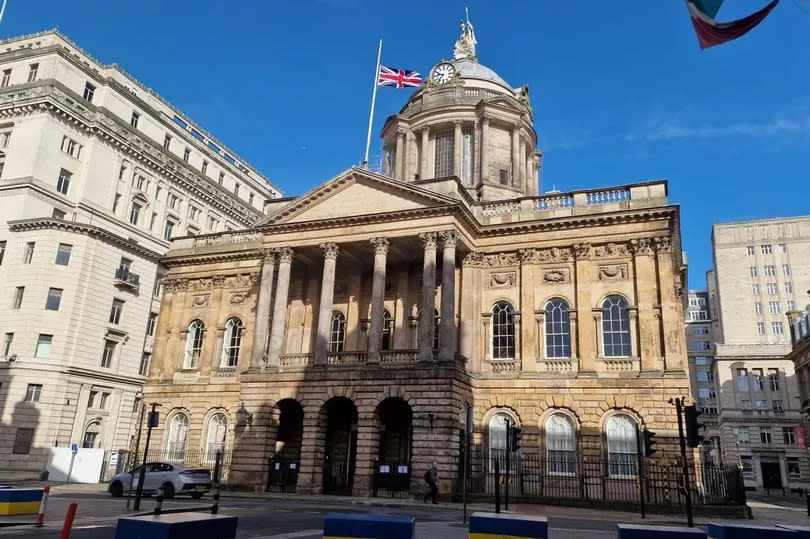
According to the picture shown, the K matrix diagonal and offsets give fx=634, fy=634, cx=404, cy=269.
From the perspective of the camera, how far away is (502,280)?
107 feet

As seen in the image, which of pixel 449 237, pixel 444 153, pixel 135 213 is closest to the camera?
pixel 449 237

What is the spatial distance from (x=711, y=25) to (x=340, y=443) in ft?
86.3

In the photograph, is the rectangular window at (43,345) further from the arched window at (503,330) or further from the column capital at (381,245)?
the arched window at (503,330)

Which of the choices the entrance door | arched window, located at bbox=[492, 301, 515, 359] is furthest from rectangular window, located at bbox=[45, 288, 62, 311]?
the entrance door

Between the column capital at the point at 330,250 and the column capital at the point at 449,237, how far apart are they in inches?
228

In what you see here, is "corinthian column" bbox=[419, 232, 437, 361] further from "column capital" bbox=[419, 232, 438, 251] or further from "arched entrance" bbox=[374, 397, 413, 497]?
"arched entrance" bbox=[374, 397, 413, 497]

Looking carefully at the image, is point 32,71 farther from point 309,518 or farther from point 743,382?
point 743,382

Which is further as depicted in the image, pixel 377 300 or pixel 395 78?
pixel 395 78

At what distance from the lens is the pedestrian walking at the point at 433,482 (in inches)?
963

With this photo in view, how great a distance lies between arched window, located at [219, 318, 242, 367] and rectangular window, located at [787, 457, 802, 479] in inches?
2320

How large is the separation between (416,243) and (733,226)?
6884cm

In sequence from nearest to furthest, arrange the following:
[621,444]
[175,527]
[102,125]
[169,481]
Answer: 1. [175,527]
2. [169,481]
3. [621,444]
4. [102,125]

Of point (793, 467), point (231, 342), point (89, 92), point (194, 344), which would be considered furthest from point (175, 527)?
point (793, 467)

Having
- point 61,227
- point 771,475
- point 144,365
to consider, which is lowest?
point 771,475
